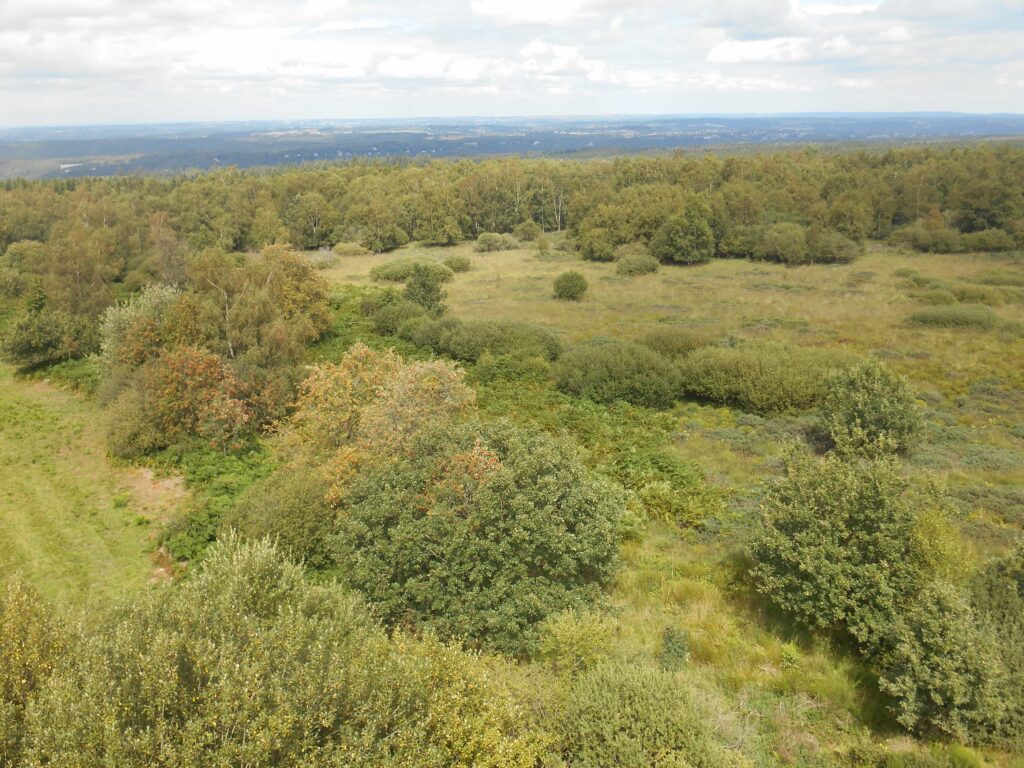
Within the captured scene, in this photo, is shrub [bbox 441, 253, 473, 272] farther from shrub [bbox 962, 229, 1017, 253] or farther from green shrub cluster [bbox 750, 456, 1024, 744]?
green shrub cluster [bbox 750, 456, 1024, 744]

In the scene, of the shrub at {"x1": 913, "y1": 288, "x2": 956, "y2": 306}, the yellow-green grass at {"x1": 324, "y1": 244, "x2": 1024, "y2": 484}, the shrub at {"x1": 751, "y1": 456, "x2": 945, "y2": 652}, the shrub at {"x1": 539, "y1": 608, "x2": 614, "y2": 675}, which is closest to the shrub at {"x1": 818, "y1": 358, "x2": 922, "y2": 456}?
the yellow-green grass at {"x1": 324, "y1": 244, "x2": 1024, "y2": 484}

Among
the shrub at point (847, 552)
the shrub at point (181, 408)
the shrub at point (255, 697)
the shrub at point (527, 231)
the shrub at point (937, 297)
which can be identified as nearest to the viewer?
the shrub at point (255, 697)

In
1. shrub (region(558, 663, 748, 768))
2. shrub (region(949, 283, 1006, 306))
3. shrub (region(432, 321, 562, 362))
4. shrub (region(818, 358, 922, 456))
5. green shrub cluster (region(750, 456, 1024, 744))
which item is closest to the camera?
shrub (region(558, 663, 748, 768))

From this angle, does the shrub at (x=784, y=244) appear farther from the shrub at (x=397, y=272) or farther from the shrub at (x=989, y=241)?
the shrub at (x=397, y=272)

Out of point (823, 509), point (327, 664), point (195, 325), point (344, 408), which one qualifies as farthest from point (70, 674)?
point (195, 325)

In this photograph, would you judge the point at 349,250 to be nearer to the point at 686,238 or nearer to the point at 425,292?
the point at 425,292

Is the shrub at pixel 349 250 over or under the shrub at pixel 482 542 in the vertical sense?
over

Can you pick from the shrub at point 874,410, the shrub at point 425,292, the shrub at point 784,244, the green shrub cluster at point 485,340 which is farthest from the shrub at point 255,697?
the shrub at point 784,244
